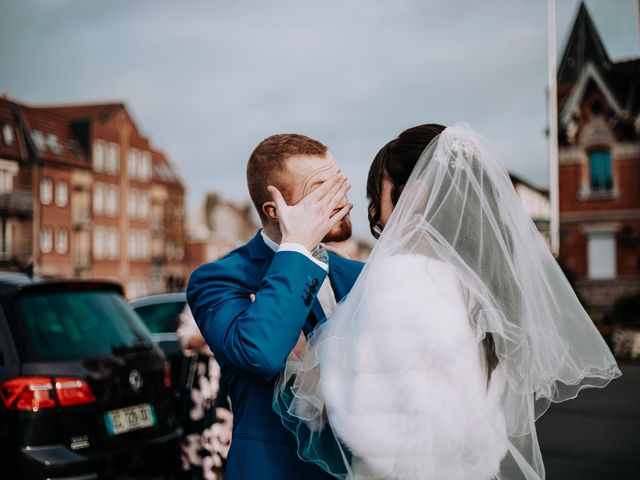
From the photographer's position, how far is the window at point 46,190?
46.9 m

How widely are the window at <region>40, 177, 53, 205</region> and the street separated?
1679 inches

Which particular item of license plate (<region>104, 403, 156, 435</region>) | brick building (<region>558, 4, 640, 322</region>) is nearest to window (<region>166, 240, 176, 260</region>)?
brick building (<region>558, 4, 640, 322</region>)

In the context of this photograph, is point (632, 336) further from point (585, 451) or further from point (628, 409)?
point (585, 451)

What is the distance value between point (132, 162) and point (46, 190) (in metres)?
10.8

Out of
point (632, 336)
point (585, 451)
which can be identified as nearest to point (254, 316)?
point (585, 451)

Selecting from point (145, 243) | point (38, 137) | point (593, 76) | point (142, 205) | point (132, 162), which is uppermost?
point (593, 76)

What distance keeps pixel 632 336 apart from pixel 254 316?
20.1 meters

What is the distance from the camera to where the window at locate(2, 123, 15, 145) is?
1665 inches

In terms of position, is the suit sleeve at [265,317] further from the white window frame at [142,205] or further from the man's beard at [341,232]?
the white window frame at [142,205]

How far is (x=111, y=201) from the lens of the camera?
54.5 metres

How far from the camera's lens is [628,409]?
34.7 ft

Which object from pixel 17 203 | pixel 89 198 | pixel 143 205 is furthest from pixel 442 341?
pixel 143 205

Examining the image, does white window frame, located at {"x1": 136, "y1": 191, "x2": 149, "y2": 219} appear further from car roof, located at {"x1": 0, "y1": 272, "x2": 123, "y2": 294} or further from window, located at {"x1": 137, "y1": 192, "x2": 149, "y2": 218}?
car roof, located at {"x1": 0, "y1": 272, "x2": 123, "y2": 294}

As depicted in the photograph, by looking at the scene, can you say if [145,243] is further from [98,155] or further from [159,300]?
[159,300]
